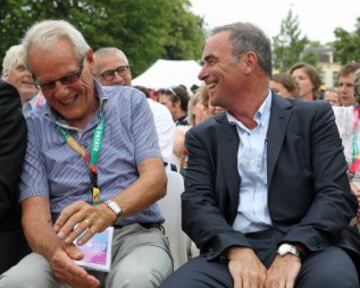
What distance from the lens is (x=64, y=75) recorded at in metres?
3.36

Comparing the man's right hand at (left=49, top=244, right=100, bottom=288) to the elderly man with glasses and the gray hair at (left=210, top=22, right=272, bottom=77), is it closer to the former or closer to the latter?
the elderly man with glasses

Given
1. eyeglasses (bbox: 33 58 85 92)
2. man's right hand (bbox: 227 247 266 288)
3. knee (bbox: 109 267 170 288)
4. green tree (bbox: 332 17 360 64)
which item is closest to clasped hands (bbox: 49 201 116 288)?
knee (bbox: 109 267 170 288)

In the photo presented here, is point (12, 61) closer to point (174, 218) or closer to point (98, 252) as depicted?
point (174, 218)

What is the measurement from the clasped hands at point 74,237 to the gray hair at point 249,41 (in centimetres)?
119

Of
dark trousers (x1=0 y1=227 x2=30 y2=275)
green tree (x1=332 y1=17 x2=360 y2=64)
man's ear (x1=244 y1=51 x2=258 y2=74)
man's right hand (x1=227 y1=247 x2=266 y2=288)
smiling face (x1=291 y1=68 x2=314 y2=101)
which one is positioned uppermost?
man's ear (x1=244 y1=51 x2=258 y2=74)

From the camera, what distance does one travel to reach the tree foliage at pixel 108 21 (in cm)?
2623

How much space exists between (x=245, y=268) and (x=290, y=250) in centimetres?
23

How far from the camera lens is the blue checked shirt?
3.41m

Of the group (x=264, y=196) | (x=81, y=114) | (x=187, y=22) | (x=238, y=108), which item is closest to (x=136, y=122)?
(x=81, y=114)

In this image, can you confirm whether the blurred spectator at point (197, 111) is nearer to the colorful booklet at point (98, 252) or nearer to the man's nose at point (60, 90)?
the man's nose at point (60, 90)

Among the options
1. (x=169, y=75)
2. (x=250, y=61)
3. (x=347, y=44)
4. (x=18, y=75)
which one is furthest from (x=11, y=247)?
(x=347, y=44)

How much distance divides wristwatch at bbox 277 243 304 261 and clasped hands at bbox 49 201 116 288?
0.86m

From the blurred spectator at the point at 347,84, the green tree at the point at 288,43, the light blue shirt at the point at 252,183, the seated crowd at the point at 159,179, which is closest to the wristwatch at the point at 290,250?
the seated crowd at the point at 159,179

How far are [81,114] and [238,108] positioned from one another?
0.89m
